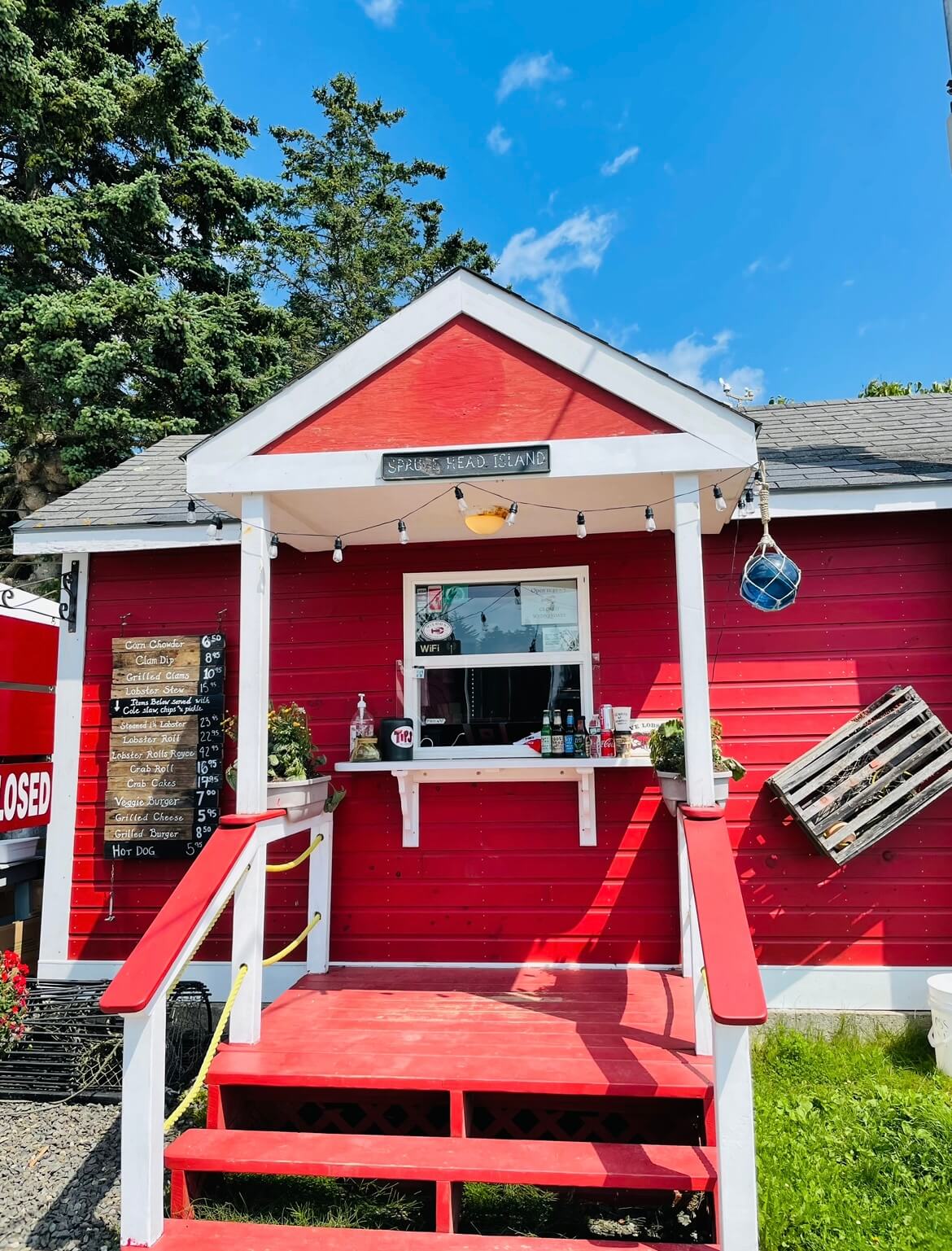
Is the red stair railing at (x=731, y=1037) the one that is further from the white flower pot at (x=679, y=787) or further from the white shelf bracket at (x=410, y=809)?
the white shelf bracket at (x=410, y=809)

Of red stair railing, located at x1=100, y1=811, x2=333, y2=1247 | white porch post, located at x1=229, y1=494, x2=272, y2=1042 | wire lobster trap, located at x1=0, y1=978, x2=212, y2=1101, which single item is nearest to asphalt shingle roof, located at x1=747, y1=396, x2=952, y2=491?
white porch post, located at x1=229, y1=494, x2=272, y2=1042

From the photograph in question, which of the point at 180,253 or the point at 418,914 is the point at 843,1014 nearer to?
the point at 418,914

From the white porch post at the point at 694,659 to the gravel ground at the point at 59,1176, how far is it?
104 inches

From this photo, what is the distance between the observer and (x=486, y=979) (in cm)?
453

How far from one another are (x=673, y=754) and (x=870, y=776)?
1.28 metres

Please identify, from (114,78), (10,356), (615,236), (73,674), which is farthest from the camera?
(615,236)

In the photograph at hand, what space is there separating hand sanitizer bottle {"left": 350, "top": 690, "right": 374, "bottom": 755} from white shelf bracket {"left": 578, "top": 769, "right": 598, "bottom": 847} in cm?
138

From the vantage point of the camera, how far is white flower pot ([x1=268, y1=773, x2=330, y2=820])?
4.11m

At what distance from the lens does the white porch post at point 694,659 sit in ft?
11.1

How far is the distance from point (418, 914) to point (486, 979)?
2.18 feet

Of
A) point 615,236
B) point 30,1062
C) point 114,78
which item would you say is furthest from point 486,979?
point 615,236

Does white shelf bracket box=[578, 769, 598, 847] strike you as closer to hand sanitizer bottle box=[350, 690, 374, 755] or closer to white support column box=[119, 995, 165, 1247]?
hand sanitizer bottle box=[350, 690, 374, 755]

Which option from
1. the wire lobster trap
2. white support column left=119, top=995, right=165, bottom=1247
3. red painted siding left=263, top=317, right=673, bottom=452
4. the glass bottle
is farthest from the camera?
the glass bottle

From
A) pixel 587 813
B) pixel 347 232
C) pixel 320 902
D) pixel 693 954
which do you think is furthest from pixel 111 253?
pixel 693 954
